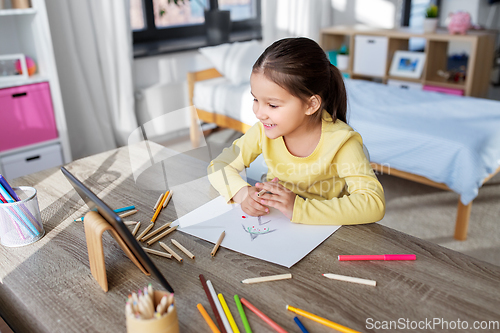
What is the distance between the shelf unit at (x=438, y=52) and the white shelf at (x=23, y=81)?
2.64 metres

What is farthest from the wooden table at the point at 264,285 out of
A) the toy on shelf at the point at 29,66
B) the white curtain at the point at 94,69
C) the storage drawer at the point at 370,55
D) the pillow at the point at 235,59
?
the storage drawer at the point at 370,55

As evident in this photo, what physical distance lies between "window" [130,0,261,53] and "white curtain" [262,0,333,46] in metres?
0.20

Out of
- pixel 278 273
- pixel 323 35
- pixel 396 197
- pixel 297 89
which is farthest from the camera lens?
pixel 323 35

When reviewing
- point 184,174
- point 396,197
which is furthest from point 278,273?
point 396,197

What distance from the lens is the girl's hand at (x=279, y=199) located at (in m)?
0.91

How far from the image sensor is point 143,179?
109 centimetres

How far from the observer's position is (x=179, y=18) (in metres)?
3.51

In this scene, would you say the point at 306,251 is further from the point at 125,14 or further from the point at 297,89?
the point at 125,14

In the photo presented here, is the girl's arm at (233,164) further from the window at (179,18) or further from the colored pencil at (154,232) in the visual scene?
the window at (179,18)

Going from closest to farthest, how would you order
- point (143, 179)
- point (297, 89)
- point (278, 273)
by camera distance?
point (278, 273) → point (297, 89) → point (143, 179)

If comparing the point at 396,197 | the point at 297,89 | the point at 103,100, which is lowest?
the point at 396,197

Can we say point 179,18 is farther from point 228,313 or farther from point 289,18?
point 228,313

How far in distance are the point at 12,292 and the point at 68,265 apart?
101 millimetres

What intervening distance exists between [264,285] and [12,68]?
215cm
